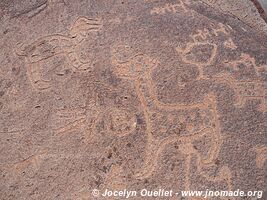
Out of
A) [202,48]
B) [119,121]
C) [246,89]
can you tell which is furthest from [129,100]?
[246,89]

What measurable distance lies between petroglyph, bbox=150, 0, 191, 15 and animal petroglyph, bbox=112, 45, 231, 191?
0.45m

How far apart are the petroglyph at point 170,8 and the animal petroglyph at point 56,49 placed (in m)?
0.34

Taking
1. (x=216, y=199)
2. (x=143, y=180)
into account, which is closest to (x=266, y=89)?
(x=216, y=199)

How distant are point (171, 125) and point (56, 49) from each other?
82 cm

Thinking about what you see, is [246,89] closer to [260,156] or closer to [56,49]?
[260,156]

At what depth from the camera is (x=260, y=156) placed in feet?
7.22

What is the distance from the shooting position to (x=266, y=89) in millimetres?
2385

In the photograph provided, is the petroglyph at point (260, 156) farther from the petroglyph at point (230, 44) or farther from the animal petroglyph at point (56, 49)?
the animal petroglyph at point (56, 49)

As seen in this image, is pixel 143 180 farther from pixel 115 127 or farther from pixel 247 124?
pixel 247 124

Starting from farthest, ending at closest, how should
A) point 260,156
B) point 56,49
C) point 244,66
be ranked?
A: point 56,49 → point 244,66 → point 260,156

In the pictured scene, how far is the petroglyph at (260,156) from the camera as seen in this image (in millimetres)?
2186

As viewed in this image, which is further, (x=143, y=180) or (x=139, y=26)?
(x=139, y=26)

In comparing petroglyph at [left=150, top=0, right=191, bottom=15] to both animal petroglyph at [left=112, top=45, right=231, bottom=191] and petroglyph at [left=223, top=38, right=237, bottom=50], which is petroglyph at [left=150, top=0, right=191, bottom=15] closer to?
petroglyph at [left=223, top=38, right=237, bottom=50]

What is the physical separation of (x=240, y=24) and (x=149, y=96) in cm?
74
